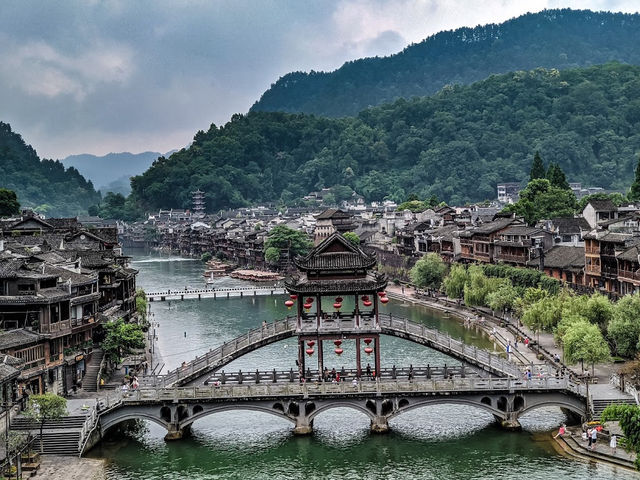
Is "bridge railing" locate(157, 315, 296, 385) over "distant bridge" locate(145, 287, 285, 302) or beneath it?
over

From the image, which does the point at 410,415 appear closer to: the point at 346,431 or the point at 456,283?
the point at 346,431

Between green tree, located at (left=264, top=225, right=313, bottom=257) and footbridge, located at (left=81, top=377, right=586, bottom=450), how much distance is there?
90.6 meters

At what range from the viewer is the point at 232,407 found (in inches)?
1658

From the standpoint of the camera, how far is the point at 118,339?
52969 millimetres

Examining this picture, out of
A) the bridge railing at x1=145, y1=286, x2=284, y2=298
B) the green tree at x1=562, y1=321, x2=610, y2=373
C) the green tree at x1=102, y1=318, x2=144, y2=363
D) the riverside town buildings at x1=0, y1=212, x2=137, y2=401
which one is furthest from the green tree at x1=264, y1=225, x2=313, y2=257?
the green tree at x1=562, y1=321, x2=610, y2=373

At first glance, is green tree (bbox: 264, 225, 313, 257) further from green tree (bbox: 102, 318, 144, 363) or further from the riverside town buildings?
green tree (bbox: 102, 318, 144, 363)

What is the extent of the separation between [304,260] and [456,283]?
46.0 m

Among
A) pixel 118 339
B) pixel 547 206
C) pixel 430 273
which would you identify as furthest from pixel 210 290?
pixel 118 339

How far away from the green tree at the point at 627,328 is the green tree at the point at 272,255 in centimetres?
8150

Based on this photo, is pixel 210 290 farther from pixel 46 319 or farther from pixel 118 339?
pixel 46 319

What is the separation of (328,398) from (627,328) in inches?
822

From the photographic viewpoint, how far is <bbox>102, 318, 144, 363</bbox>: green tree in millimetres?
52781

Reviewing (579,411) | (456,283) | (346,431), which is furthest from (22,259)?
(456,283)

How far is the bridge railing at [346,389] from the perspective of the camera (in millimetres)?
42000
